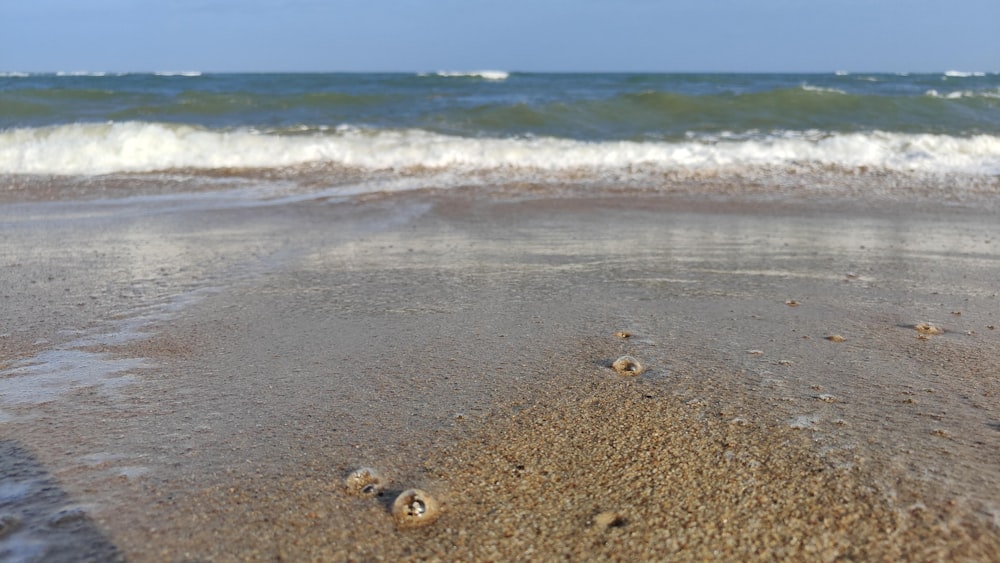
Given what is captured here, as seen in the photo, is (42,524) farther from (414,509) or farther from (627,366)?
(627,366)

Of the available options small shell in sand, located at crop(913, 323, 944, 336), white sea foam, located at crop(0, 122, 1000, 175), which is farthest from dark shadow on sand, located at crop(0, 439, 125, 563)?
white sea foam, located at crop(0, 122, 1000, 175)

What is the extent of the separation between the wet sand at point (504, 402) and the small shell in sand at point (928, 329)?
0.04 metres

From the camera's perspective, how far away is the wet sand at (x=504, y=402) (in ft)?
4.54

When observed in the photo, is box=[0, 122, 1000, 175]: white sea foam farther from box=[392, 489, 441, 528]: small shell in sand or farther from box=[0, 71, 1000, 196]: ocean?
box=[392, 489, 441, 528]: small shell in sand

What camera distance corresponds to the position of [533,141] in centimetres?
1003

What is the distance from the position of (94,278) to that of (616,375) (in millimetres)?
2467

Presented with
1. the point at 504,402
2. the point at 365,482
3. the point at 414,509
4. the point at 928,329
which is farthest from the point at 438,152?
the point at 414,509

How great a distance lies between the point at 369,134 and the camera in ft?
34.5

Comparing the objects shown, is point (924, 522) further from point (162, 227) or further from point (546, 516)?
point (162, 227)

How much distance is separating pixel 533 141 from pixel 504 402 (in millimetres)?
8329

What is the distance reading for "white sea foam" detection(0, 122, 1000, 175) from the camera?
8273 millimetres

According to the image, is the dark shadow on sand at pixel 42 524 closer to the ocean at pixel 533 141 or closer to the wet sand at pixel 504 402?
the wet sand at pixel 504 402

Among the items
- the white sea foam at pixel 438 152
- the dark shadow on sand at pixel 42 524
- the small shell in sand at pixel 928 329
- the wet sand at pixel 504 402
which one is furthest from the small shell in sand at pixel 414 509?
the white sea foam at pixel 438 152

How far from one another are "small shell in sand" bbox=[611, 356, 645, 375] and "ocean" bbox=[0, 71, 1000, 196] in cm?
467
